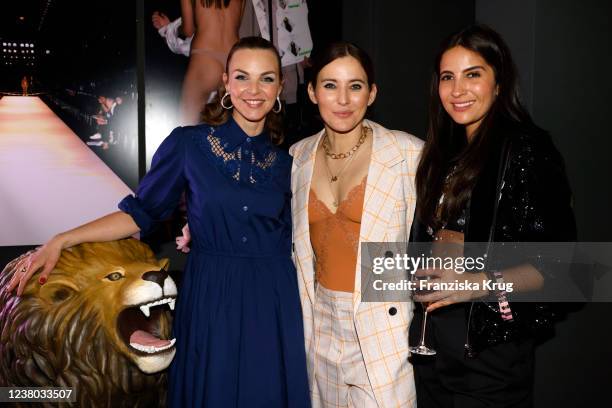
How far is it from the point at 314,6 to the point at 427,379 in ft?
8.94

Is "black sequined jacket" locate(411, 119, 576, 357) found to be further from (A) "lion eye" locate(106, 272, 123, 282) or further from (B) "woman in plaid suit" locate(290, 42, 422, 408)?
(A) "lion eye" locate(106, 272, 123, 282)

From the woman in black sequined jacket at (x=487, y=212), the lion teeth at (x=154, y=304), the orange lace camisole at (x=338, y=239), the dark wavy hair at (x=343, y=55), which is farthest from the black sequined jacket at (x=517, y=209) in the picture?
the lion teeth at (x=154, y=304)

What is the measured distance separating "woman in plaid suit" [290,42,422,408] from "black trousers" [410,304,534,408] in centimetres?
15

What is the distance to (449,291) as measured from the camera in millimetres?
1630

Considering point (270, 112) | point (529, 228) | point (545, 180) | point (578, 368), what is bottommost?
point (578, 368)

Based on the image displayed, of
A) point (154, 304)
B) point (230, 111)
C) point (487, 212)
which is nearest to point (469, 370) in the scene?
point (487, 212)

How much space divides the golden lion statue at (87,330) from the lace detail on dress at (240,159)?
479 mm

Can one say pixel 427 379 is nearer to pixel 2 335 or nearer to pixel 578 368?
pixel 578 368

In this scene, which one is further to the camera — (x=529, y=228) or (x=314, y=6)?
(x=314, y=6)

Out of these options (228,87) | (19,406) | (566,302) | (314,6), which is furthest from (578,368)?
(314,6)

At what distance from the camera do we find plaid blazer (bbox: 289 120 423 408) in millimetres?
2008

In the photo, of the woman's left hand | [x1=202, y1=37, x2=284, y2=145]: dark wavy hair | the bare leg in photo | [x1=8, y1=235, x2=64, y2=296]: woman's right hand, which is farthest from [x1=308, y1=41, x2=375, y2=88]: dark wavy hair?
the bare leg in photo

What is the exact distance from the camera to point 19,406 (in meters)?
1.74

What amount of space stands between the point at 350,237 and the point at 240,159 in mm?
518
